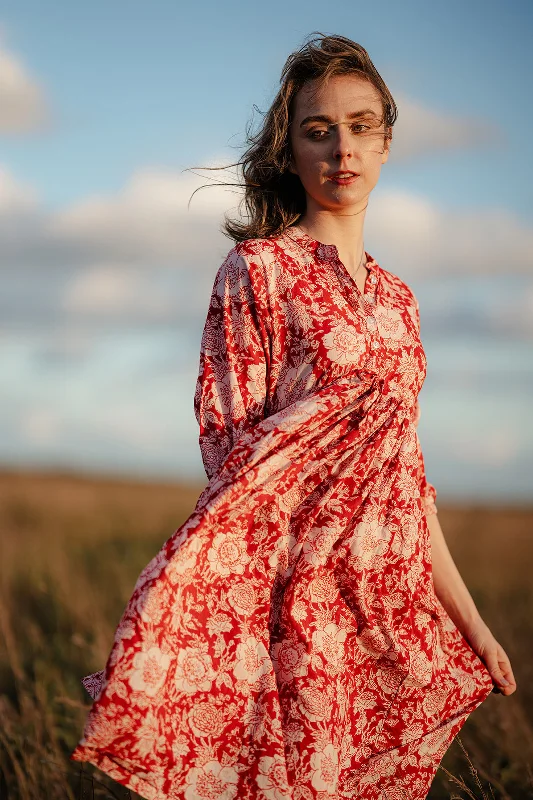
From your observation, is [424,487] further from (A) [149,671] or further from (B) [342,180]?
(A) [149,671]

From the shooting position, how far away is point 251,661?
230 centimetres

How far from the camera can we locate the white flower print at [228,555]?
7.64 ft

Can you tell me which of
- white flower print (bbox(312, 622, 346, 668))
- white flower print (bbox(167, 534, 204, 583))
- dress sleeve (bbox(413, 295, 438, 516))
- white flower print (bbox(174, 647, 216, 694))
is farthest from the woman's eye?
white flower print (bbox(174, 647, 216, 694))

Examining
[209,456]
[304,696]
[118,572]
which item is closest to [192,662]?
[304,696]

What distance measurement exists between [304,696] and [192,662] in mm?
302

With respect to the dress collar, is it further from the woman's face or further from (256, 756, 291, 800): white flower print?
(256, 756, 291, 800): white flower print

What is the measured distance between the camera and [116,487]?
16547 mm

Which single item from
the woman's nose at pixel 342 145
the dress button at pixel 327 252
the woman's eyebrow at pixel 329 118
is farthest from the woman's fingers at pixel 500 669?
the woman's eyebrow at pixel 329 118

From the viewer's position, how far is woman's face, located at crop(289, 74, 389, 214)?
2.70 meters

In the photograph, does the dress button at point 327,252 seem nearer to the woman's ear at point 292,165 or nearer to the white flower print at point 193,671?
the woman's ear at point 292,165

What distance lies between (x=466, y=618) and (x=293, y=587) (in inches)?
30.5

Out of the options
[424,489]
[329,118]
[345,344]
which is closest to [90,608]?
[424,489]


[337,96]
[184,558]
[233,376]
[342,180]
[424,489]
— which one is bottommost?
[184,558]

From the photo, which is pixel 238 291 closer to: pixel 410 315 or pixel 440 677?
pixel 410 315
